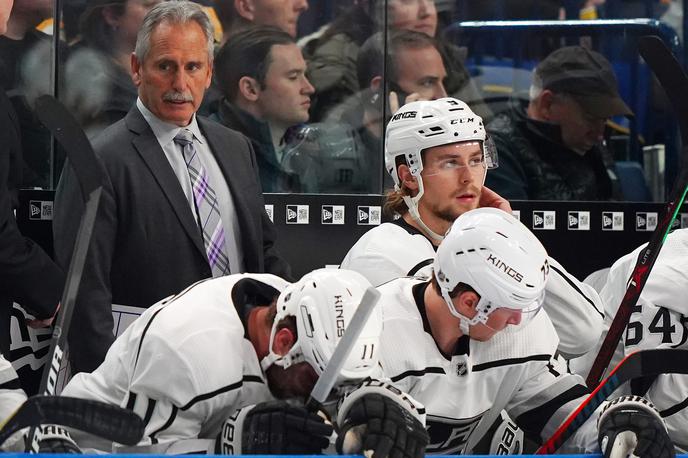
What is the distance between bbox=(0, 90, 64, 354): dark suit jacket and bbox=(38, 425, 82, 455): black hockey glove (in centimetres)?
119

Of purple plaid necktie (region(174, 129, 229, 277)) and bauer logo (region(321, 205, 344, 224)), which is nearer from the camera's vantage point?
purple plaid necktie (region(174, 129, 229, 277))

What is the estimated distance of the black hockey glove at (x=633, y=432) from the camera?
2.72 meters

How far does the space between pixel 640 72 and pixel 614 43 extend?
0.15 metres

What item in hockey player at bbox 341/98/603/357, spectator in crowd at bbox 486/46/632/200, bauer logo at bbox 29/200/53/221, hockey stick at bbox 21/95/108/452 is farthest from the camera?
spectator in crowd at bbox 486/46/632/200

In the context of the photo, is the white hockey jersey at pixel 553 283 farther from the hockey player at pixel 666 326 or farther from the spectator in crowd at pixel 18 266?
the spectator in crowd at pixel 18 266

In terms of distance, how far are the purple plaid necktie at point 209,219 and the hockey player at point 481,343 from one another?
77 cm

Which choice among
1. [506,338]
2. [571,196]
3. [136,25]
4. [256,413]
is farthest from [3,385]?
[571,196]

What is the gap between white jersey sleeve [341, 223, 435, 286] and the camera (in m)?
3.56

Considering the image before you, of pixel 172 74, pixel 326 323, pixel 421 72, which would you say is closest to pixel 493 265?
pixel 326 323

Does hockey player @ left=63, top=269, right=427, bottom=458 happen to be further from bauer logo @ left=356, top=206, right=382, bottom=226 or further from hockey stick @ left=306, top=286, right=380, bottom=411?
bauer logo @ left=356, top=206, right=382, bottom=226

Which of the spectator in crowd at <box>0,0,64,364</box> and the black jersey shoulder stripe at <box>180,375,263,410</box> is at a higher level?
the spectator in crowd at <box>0,0,64,364</box>

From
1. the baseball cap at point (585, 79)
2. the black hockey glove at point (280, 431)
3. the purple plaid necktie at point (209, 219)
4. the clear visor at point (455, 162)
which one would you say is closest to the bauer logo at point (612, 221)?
the baseball cap at point (585, 79)

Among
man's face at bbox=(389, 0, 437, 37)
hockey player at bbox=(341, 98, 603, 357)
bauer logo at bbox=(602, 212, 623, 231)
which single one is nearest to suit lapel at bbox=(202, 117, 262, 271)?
hockey player at bbox=(341, 98, 603, 357)

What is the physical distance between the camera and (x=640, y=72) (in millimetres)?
5188
